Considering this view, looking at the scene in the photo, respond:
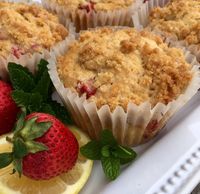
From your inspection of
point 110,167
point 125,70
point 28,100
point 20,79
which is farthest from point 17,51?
point 110,167

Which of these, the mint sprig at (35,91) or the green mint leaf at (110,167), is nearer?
the green mint leaf at (110,167)

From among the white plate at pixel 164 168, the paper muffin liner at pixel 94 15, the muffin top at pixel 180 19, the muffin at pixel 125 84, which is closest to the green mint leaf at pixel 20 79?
the muffin at pixel 125 84

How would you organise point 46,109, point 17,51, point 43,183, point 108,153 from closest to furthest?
point 43,183 < point 108,153 < point 46,109 < point 17,51

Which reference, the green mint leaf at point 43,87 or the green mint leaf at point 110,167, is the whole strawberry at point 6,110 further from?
the green mint leaf at point 110,167

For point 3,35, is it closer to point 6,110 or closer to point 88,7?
point 6,110

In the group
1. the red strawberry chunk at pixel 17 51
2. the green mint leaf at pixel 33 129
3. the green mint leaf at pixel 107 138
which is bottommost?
the green mint leaf at pixel 107 138

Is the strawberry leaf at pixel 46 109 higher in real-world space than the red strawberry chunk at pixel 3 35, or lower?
lower

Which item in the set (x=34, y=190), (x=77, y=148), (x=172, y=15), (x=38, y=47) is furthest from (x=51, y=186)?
(x=172, y=15)
